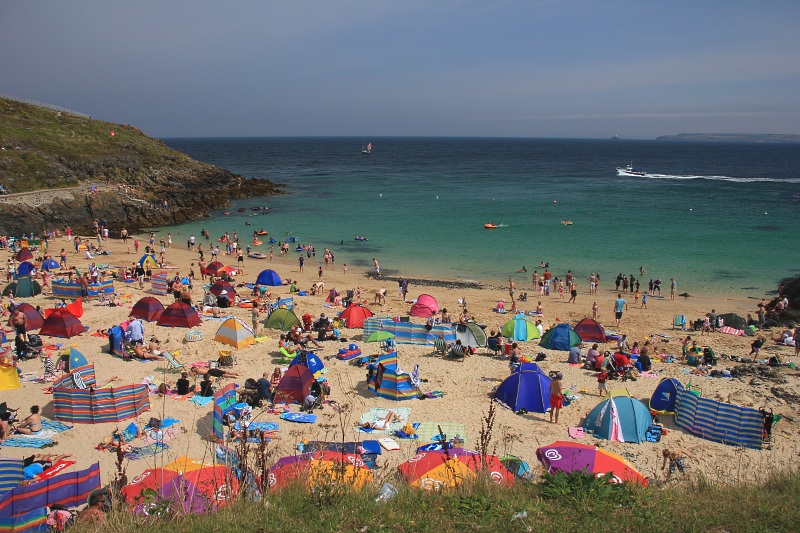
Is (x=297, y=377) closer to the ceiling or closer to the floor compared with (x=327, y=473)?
closer to the floor

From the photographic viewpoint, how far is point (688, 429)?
12.1 meters

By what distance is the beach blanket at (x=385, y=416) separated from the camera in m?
11.9

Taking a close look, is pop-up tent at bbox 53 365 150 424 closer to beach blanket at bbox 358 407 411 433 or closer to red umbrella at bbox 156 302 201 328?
beach blanket at bbox 358 407 411 433

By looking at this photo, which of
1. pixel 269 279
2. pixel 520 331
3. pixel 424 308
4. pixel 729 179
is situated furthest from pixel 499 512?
pixel 729 179

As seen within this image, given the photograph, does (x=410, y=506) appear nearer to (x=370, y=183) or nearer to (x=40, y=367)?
(x=40, y=367)

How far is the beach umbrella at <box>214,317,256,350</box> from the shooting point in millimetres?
16406

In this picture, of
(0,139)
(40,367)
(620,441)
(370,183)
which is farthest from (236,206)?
(620,441)

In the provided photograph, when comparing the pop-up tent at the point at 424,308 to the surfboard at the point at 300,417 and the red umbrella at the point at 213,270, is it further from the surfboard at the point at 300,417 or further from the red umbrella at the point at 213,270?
the red umbrella at the point at 213,270

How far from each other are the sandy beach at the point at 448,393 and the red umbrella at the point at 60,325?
0.31 meters

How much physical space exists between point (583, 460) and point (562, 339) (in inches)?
358

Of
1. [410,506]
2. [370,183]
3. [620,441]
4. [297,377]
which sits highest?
[370,183]

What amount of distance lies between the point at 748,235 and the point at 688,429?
3629 centimetres

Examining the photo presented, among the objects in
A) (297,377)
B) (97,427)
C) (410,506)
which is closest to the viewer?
(410,506)

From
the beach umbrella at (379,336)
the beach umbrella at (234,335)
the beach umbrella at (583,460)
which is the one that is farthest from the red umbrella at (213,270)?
the beach umbrella at (583,460)
